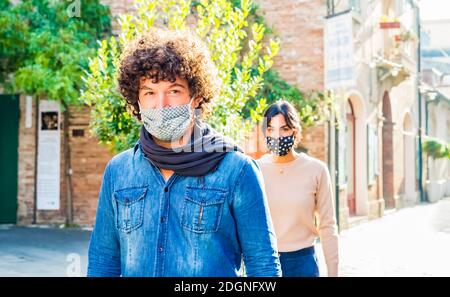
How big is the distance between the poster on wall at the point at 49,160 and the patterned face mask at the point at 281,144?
402 inches

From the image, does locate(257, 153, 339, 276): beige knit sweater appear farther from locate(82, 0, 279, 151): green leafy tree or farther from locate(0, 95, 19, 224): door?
locate(0, 95, 19, 224): door

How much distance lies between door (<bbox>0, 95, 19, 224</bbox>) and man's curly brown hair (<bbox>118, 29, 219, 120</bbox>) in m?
11.8

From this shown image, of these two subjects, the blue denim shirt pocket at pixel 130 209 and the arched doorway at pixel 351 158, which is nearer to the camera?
the blue denim shirt pocket at pixel 130 209

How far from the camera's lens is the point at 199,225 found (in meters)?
2.11

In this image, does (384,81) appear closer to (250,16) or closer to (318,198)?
(250,16)

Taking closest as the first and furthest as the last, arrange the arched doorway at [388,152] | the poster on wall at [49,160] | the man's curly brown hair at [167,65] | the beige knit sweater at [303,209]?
1. the man's curly brown hair at [167,65]
2. the beige knit sweater at [303,209]
3. the poster on wall at [49,160]
4. the arched doorway at [388,152]

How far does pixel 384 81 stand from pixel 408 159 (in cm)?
485

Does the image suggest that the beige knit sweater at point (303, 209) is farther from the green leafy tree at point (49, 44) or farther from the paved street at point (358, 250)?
the green leafy tree at point (49, 44)

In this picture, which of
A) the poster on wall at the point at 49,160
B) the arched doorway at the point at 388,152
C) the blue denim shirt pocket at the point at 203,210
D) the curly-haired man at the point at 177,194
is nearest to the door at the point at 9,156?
the poster on wall at the point at 49,160

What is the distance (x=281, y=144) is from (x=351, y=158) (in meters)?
12.2

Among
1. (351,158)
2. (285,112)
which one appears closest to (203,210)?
(285,112)

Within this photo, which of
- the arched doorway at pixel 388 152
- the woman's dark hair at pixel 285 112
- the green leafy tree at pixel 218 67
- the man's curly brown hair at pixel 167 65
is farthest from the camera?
the arched doorway at pixel 388 152

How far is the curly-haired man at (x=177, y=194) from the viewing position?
2125 millimetres

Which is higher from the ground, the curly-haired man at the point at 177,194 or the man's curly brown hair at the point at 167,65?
the man's curly brown hair at the point at 167,65
